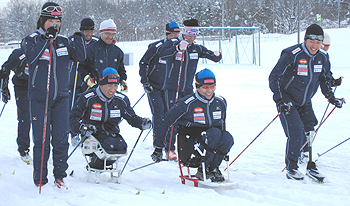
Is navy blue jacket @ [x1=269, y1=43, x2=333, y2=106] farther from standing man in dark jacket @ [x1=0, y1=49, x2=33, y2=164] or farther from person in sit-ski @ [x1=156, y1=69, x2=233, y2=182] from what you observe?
standing man in dark jacket @ [x1=0, y1=49, x2=33, y2=164]

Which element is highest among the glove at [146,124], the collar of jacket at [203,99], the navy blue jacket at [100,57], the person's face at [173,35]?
the person's face at [173,35]

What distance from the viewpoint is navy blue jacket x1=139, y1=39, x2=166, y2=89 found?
19.9 feet

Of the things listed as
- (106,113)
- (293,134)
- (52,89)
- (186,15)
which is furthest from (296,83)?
(186,15)

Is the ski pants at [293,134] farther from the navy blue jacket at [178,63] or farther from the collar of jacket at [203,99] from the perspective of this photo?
the navy blue jacket at [178,63]

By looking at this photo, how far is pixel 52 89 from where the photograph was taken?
3.94m

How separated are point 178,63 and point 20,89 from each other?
2260 millimetres

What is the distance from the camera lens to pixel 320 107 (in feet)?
34.0

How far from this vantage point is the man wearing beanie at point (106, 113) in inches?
178

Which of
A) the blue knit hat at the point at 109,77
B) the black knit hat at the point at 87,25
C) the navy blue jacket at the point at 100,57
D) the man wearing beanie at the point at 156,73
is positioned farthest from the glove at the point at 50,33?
the black knit hat at the point at 87,25

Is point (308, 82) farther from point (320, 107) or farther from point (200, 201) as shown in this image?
point (320, 107)

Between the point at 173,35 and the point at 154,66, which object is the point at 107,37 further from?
the point at 173,35

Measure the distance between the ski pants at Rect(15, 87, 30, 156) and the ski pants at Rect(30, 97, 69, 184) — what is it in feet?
5.47

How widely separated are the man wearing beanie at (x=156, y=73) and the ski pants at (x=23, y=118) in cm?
170

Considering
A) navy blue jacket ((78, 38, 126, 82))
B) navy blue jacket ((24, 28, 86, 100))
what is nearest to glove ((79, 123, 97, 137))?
navy blue jacket ((24, 28, 86, 100))
